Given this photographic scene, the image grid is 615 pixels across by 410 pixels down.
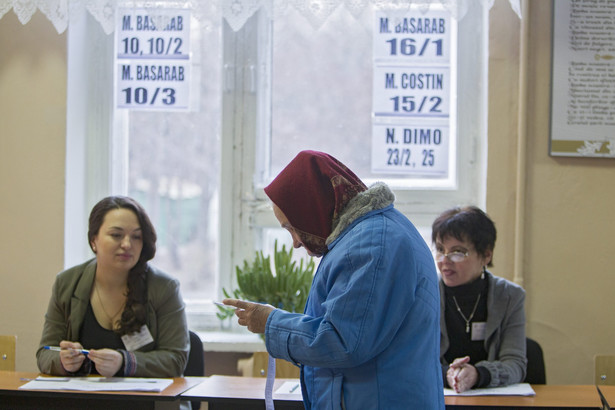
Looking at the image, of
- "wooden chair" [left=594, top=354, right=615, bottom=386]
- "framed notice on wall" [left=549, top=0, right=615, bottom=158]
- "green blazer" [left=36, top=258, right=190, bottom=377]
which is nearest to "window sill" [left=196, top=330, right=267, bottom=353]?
"green blazer" [left=36, top=258, right=190, bottom=377]

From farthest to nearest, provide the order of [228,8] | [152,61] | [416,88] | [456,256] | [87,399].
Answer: [152,61]
[416,88]
[228,8]
[456,256]
[87,399]

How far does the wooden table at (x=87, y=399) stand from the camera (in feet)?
8.34

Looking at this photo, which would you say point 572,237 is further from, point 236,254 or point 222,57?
point 222,57

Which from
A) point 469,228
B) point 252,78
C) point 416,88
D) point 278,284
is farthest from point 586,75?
point 278,284

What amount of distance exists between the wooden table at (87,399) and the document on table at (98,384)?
0.03 meters

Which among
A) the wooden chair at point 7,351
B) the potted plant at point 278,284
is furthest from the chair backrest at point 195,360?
the wooden chair at point 7,351

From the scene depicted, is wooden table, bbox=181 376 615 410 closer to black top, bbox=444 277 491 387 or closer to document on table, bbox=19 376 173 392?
document on table, bbox=19 376 173 392

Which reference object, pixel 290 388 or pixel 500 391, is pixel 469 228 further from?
pixel 290 388

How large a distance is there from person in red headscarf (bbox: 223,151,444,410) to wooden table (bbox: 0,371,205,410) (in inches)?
33.1

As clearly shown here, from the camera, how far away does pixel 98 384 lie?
105 inches

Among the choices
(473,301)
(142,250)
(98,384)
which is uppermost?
(142,250)

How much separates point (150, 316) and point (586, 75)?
2.40 metres

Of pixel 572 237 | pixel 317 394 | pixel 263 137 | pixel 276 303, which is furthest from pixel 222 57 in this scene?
pixel 317 394

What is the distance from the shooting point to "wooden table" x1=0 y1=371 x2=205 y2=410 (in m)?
2.54
